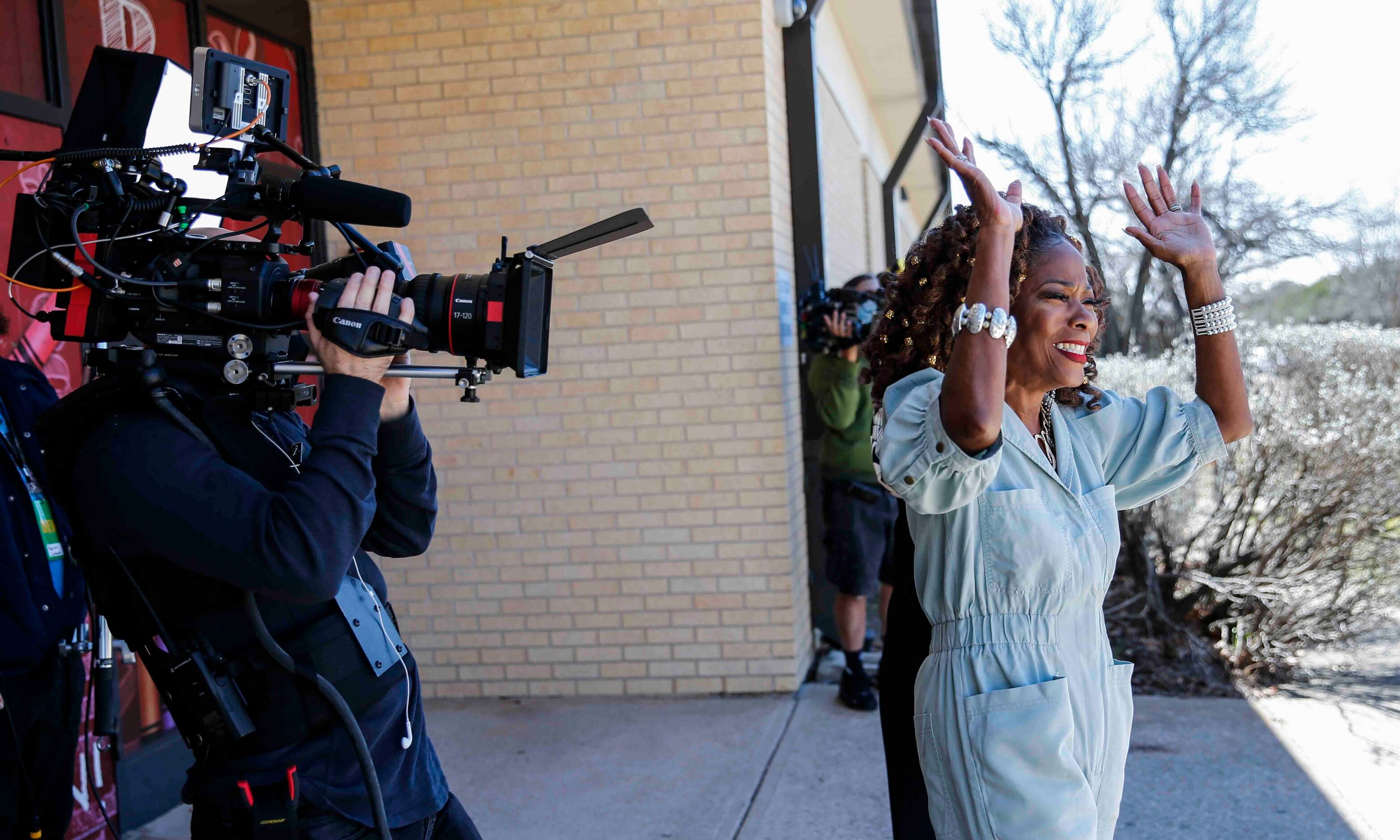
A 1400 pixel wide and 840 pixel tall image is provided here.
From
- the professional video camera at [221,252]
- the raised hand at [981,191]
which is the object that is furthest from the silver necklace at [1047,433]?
the professional video camera at [221,252]

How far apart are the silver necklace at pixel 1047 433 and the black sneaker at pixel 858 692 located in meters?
2.84

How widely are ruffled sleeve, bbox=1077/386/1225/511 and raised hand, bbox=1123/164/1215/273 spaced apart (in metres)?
0.26

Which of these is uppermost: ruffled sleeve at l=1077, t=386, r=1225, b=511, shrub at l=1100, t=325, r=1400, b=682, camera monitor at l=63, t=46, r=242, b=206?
camera monitor at l=63, t=46, r=242, b=206

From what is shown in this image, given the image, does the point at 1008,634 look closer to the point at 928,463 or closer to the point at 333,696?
the point at 928,463

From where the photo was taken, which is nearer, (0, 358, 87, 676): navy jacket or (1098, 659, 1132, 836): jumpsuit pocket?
(1098, 659, 1132, 836): jumpsuit pocket

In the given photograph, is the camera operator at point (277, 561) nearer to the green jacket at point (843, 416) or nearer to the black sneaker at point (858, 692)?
the black sneaker at point (858, 692)

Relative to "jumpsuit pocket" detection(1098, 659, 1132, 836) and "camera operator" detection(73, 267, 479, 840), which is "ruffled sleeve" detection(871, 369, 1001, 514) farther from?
"camera operator" detection(73, 267, 479, 840)

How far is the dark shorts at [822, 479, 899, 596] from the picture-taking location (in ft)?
16.0

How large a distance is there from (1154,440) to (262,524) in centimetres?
157

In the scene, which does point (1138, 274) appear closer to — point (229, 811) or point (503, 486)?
point (503, 486)

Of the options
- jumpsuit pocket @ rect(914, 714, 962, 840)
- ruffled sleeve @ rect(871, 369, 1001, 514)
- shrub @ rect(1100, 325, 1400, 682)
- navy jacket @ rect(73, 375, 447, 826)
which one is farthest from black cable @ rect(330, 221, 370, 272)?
shrub @ rect(1100, 325, 1400, 682)

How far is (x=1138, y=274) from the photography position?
710cm

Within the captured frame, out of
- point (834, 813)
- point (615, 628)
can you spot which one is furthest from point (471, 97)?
point (834, 813)

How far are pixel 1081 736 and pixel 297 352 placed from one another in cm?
140
